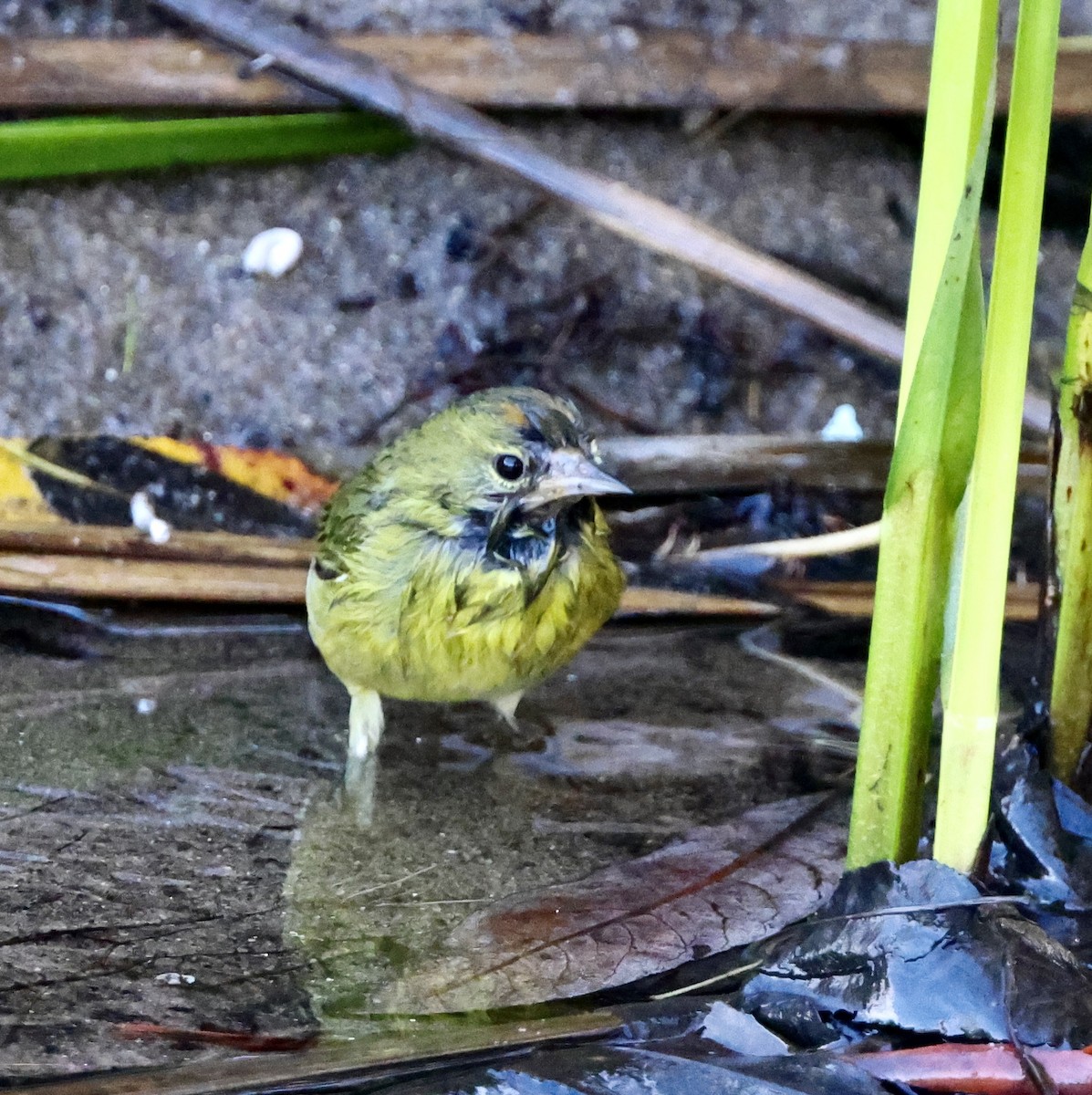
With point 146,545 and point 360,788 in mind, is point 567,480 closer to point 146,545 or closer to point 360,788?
point 360,788

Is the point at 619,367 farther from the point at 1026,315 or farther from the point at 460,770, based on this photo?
the point at 1026,315

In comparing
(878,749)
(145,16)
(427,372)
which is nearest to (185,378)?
(427,372)

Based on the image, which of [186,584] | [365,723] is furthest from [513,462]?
[186,584]

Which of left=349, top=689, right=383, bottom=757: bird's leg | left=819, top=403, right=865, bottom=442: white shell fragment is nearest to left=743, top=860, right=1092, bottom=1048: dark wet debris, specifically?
left=349, top=689, right=383, bottom=757: bird's leg

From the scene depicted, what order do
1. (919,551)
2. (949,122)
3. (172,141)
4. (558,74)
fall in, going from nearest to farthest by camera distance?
(949,122), (919,551), (172,141), (558,74)

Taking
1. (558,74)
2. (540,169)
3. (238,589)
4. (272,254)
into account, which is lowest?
(238,589)
